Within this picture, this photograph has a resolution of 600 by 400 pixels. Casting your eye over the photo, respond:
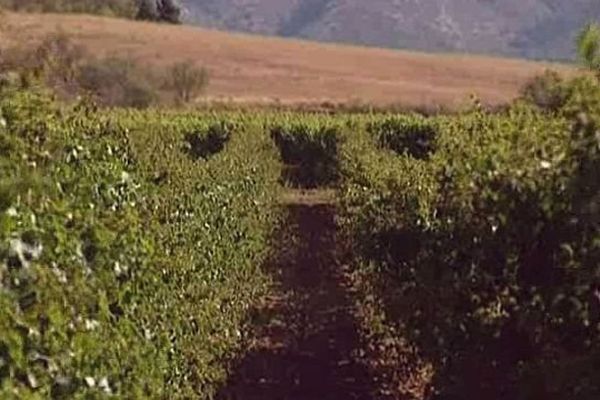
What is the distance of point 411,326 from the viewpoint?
1179 centimetres

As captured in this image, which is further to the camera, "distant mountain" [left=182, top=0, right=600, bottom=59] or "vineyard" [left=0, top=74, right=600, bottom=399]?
"distant mountain" [left=182, top=0, right=600, bottom=59]

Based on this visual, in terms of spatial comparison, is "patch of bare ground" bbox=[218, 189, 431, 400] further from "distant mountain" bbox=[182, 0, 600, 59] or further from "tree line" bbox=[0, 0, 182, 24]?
"distant mountain" bbox=[182, 0, 600, 59]

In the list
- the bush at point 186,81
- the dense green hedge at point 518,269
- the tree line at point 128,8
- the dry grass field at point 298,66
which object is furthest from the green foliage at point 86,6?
the dense green hedge at point 518,269

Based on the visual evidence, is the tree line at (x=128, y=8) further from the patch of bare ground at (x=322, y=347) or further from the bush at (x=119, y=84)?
the patch of bare ground at (x=322, y=347)

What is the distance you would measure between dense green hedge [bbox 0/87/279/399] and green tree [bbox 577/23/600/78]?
2.94m

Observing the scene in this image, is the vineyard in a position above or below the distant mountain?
above

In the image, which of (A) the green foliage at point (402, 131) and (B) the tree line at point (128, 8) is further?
(B) the tree line at point (128, 8)

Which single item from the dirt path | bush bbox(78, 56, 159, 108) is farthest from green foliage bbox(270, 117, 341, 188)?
the dirt path

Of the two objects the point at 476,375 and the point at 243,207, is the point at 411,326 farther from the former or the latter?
the point at 243,207

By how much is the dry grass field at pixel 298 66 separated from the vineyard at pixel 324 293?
50321 millimetres

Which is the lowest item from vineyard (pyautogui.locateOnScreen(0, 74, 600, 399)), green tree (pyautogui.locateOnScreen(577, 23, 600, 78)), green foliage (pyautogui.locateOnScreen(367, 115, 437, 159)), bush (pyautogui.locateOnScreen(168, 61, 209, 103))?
bush (pyautogui.locateOnScreen(168, 61, 209, 103))

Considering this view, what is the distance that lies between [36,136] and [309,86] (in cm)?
6191

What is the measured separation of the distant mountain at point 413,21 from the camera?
442 feet

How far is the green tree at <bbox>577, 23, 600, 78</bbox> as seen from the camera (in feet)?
31.9
